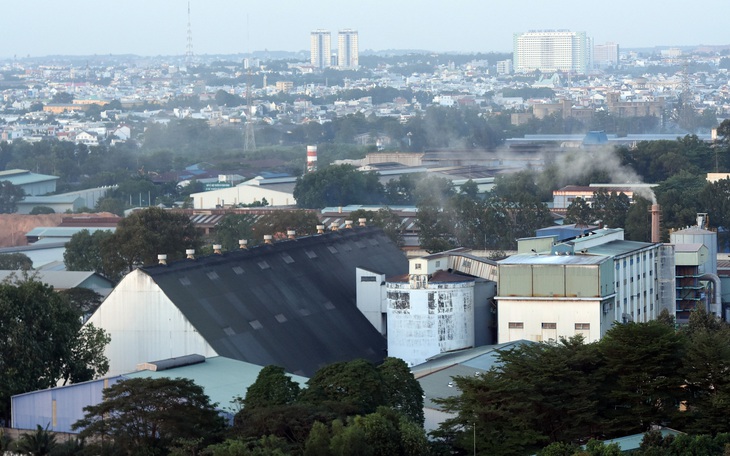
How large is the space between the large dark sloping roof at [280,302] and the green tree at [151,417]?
4337mm

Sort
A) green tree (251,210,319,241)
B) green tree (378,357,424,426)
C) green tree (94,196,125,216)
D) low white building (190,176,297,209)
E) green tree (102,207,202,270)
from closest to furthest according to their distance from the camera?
green tree (378,357,424,426) < green tree (102,207,202,270) < green tree (251,210,319,241) < green tree (94,196,125,216) < low white building (190,176,297,209)

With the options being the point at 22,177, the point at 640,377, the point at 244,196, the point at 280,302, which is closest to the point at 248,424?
the point at 640,377

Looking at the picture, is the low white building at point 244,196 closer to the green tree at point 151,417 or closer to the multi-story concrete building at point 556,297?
the multi-story concrete building at point 556,297

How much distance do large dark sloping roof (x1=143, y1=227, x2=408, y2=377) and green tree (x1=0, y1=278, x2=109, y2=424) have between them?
4.51 ft

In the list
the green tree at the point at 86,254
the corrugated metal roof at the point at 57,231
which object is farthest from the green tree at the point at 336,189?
the green tree at the point at 86,254

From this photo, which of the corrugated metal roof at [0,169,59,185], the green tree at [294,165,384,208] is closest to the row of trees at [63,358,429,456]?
the green tree at [294,165,384,208]

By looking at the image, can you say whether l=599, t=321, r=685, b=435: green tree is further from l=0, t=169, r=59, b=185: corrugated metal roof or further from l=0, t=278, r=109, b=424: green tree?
l=0, t=169, r=59, b=185: corrugated metal roof

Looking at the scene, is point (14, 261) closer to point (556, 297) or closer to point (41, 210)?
point (556, 297)

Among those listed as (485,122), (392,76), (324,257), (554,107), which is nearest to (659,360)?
(324,257)

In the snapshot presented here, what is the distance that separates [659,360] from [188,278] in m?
6.87

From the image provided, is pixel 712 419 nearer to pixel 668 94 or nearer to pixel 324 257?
pixel 324 257

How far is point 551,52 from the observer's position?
196 m

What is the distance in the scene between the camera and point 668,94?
144000mm

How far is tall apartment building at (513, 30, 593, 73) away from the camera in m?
196
